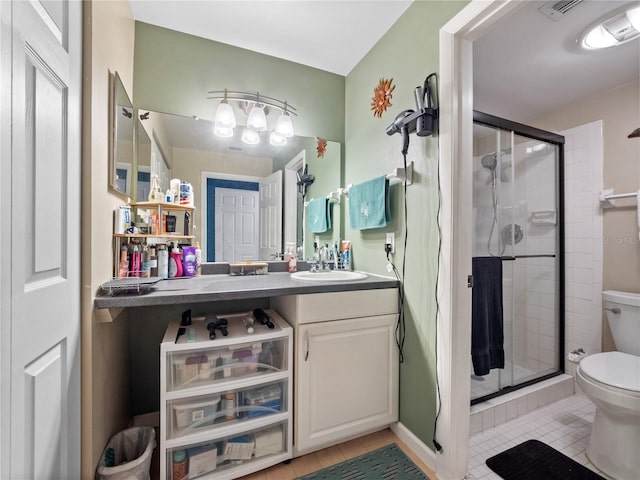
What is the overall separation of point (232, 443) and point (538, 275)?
254 centimetres

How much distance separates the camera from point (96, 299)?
1047mm

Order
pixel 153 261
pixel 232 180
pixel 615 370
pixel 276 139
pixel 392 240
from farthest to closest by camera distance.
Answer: pixel 276 139
pixel 232 180
pixel 392 240
pixel 153 261
pixel 615 370

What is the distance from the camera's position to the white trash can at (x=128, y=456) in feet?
3.50

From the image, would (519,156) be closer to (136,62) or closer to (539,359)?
(539,359)

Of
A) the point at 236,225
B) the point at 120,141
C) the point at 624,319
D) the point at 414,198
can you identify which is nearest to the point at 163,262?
the point at 236,225

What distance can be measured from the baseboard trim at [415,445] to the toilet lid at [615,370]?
926 millimetres

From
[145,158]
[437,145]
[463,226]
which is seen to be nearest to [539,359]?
[463,226]

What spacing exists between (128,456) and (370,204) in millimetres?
1841

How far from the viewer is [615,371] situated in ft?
4.74

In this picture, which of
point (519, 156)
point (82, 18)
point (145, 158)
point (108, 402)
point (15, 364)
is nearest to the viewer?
point (15, 364)

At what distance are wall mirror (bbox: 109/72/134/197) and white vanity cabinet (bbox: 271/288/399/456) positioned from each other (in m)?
1.02

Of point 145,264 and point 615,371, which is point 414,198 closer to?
point 615,371

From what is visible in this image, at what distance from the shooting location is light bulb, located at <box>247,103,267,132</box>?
191 cm

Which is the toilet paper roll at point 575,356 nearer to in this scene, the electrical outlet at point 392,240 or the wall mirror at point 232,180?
the electrical outlet at point 392,240
